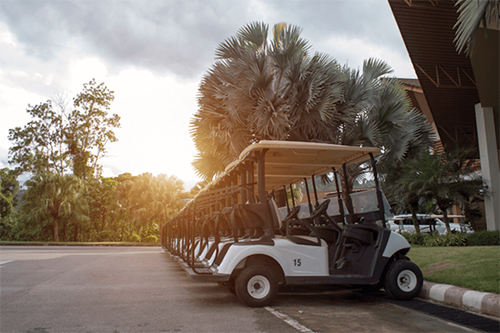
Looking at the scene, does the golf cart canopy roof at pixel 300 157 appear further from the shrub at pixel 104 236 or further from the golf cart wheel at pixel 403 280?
the shrub at pixel 104 236

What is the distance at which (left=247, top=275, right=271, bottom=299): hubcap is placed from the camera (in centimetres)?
503

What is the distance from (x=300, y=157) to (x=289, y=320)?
2712mm

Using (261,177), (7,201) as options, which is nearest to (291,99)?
(261,177)

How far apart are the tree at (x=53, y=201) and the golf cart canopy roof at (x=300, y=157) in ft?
98.6

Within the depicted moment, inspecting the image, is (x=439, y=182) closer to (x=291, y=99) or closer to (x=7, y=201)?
(x=291, y=99)

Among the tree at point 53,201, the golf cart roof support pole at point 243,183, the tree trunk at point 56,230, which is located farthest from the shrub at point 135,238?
the golf cart roof support pole at point 243,183

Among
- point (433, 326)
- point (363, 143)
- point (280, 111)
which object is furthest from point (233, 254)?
point (363, 143)

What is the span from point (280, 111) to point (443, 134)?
41.5ft

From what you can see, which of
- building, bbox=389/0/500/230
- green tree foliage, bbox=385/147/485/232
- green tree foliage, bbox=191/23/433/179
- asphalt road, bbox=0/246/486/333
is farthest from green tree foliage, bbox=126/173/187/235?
asphalt road, bbox=0/246/486/333

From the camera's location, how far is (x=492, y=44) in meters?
14.0

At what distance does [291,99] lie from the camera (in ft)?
39.4

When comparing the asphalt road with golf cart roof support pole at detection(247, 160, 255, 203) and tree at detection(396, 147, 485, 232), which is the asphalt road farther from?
tree at detection(396, 147, 485, 232)

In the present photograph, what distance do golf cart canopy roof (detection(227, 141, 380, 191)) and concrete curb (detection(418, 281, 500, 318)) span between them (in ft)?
6.93

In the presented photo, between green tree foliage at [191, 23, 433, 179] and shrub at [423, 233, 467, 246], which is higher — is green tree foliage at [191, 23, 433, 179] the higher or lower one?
the higher one
